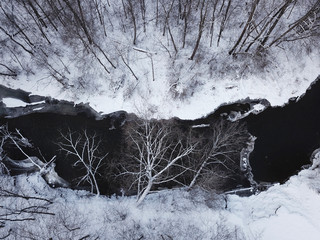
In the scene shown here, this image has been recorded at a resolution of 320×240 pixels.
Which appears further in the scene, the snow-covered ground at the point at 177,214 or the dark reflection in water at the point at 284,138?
the dark reflection in water at the point at 284,138

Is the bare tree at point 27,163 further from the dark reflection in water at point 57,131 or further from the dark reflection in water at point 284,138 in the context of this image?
the dark reflection in water at point 284,138

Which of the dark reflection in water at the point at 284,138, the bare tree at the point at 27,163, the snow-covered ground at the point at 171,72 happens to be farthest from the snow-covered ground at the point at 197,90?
the bare tree at the point at 27,163

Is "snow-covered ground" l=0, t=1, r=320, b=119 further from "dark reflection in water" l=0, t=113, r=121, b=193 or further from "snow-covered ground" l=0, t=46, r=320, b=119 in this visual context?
"dark reflection in water" l=0, t=113, r=121, b=193

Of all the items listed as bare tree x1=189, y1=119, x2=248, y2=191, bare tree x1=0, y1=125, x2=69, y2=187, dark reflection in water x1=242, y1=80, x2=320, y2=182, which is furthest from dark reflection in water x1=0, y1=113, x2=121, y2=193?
dark reflection in water x1=242, y1=80, x2=320, y2=182

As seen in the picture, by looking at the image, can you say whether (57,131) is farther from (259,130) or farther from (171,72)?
(259,130)

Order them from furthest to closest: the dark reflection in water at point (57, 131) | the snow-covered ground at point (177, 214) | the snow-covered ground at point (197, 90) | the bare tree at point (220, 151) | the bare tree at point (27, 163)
A: the snow-covered ground at point (197, 90) < the dark reflection in water at point (57, 131) < the bare tree at point (27, 163) < the bare tree at point (220, 151) < the snow-covered ground at point (177, 214)

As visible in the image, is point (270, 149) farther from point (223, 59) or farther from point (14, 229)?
point (14, 229)
